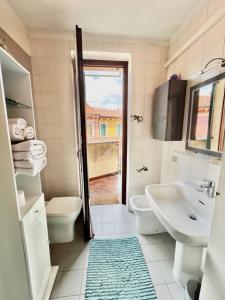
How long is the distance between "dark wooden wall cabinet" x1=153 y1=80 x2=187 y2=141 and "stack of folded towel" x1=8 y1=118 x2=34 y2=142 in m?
1.33

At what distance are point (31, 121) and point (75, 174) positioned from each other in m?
1.17

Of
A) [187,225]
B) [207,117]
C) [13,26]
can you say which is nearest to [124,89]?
[207,117]

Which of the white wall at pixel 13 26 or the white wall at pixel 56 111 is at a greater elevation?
the white wall at pixel 13 26

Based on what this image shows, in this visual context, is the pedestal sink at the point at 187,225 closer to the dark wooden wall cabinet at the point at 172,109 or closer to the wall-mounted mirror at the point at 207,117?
the wall-mounted mirror at the point at 207,117

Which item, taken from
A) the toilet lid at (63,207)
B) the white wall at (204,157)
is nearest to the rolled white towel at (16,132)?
the toilet lid at (63,207)

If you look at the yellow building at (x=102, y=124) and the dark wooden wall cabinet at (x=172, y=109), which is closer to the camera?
the dark wooden wall cabinet at (x=172, y=109)

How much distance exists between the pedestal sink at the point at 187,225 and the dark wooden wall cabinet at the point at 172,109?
57 centimetres

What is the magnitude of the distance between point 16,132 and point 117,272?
1472 millimetres

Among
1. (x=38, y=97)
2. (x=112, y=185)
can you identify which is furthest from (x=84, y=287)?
(x=112, y=185)

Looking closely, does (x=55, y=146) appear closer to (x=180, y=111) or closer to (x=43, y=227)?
(x=43, y=227)

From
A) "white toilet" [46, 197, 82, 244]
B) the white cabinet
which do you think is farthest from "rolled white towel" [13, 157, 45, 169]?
"white toilet" [46, 197, 82, 244]

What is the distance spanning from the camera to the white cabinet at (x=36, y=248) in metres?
0.92

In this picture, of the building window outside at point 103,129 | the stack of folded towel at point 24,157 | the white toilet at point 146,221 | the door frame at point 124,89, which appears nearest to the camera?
the stack of folded towel at point 24,157

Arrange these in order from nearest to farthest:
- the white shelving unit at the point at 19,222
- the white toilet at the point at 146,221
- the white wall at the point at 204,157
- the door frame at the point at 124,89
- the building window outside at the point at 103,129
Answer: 1. the white wall at the point at 204,157
2. the white shelving unit at the point at 19,222
3. the white toilet at the point at 146,221
4. the door frame at the point at 124,89
5. the building window outside at the point at 103,129
